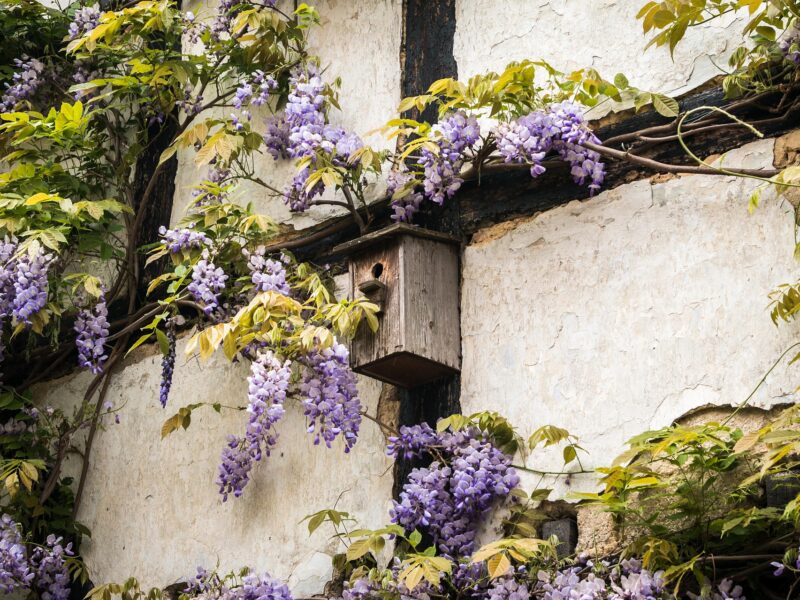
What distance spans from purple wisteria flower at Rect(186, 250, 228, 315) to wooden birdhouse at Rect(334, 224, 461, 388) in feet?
1.59

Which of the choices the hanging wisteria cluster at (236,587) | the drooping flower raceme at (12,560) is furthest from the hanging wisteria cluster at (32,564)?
the hanging wisteria cluster at (236,587)

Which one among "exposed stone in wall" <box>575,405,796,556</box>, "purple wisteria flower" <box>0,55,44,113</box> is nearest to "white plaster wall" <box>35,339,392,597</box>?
"exposed stone in wall" <box>575,405,796,556</box>

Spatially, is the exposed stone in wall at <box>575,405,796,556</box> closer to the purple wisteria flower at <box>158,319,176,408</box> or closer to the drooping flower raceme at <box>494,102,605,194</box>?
the drooping flower raceme at <box>494,102,605,194</box>

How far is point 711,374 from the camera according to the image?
4.14 m

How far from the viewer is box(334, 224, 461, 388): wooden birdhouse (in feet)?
15.2

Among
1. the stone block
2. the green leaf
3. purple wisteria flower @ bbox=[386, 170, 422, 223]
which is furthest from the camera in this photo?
purple wisteria flower @ bbox=[386, 170, 422, 223]

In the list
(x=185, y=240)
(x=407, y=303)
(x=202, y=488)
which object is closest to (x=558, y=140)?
(x=407, y=303)

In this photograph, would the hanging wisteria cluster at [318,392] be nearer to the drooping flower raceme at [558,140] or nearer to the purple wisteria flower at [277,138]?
the drooping flower raceme at [558,140]

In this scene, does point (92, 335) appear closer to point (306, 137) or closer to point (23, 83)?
point (306, 137)

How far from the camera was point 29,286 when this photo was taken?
5.11m

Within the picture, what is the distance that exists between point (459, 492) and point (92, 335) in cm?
161

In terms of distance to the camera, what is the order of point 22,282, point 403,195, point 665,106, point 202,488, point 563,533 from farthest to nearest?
1. point 202,488
2. point 22,282
3. point 403,195
4. point 665,106
5. point 563,533

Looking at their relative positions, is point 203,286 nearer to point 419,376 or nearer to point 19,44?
point 419,376

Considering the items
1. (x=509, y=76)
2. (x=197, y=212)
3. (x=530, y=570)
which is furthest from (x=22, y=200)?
(x=530, y=570)
